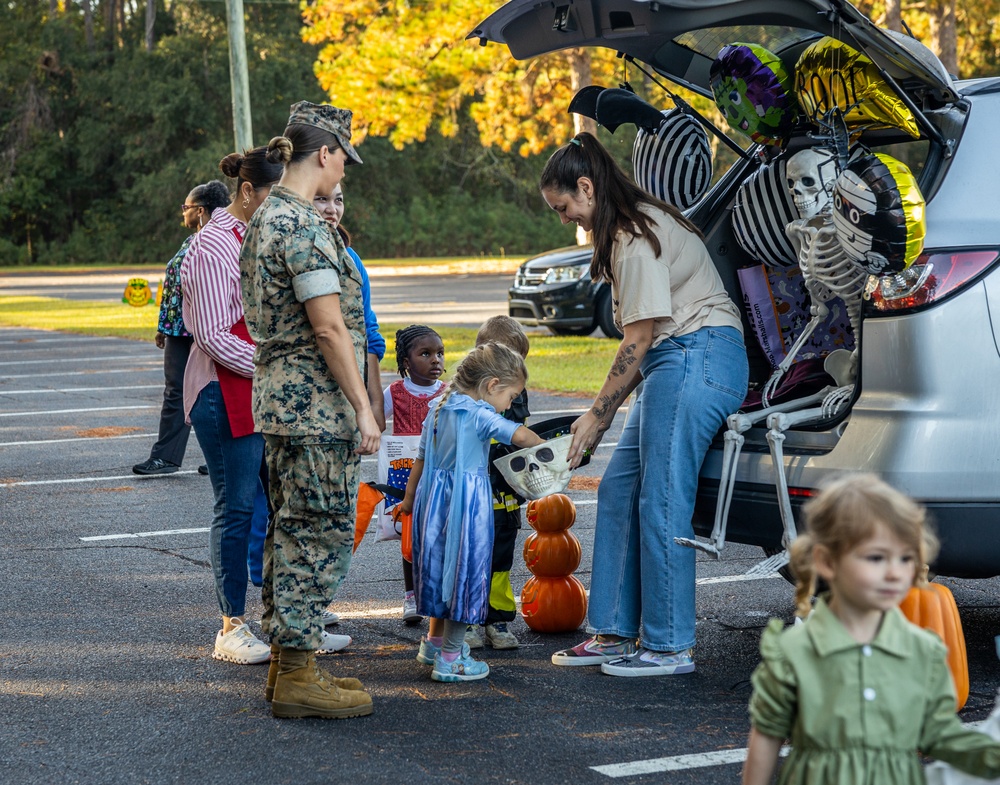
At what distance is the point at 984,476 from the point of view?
13.3 ft

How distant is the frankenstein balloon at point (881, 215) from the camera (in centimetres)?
399

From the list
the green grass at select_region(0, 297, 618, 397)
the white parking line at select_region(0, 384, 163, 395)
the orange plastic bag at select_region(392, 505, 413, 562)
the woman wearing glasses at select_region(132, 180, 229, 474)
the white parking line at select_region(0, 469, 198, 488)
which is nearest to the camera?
the orange plastic bag at select_region(392, 505, 413, 562)

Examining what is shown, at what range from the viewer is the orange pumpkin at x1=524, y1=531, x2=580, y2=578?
212 inches

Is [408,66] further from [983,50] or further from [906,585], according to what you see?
[906,585]

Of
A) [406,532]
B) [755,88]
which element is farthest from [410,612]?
[755,88]

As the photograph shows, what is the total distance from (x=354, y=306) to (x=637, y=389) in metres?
1.29

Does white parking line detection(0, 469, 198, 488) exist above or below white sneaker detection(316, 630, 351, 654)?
below

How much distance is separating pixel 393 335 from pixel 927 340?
14878mm

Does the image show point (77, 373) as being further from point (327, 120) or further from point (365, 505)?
point (327, 120)

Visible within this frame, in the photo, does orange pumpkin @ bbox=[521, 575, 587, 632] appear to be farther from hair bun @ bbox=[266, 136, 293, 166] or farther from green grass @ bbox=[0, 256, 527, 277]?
green grass @ bbox=[0, 256, 527, 277]

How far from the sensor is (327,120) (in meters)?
4.36

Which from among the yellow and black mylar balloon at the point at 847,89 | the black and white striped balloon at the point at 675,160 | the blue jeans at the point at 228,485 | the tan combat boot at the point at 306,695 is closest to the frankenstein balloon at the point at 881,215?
the yellow and black mylar balloon at the point at 847,89

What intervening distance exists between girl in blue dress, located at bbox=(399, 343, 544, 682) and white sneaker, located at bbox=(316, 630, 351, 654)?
1.70ft

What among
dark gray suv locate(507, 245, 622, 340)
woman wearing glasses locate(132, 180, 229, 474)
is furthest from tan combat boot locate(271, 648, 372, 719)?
dark gray suv locate(507, 245, 622, 340)
